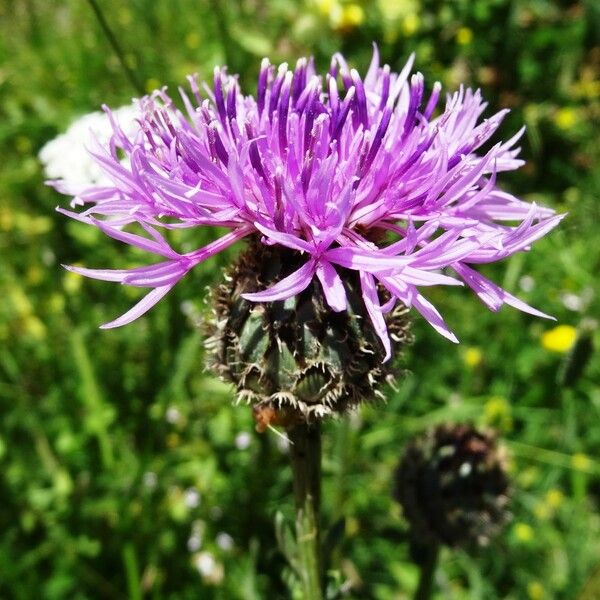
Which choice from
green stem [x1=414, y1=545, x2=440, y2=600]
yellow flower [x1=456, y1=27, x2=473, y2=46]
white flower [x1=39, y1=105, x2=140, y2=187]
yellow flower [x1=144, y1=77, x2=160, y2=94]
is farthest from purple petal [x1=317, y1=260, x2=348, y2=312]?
yellow flower [x1=456, y1=27, x2=473, y2=46]

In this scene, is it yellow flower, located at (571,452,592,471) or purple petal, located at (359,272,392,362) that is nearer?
purple petal, located at (359,272,392,362)

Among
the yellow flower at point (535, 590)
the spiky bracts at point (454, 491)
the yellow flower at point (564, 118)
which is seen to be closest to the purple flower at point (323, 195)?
the spiky bracts at point (454, 491)

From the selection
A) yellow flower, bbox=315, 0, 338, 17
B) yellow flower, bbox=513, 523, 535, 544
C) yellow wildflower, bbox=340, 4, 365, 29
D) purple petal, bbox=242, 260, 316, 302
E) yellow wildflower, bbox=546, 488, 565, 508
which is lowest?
yellow wildflower, bbox=546, 488, 565, 508

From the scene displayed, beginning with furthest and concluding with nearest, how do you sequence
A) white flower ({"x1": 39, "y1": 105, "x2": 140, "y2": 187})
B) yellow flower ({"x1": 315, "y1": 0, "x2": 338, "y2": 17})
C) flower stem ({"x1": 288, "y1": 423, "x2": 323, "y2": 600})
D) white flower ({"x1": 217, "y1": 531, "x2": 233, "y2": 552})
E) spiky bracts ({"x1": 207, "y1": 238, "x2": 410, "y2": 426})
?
1. yellow flower ({"x1": 315, "y1": 0, "x2": 338, "y2": 17})
2. white flower ({"x1": 217, "y1": 531, "x2": 233, "y2": 552})
3. white flower ({"x1": 39, "y1": 105, "x2": 140, "y2": 187})
4. flower stem ({"x1": 288, "y1": 423, "x2": 323, "y2": 600})
5. spiky bracts ({"x1": 207, "y1": 238, "x2": 410, "y2": 426})

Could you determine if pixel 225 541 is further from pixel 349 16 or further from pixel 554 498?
pixel 349 16

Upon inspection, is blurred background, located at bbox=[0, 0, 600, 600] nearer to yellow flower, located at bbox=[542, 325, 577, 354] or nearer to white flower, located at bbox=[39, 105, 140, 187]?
yellow flower, located at bbox=[542, 325, 577, 354]
